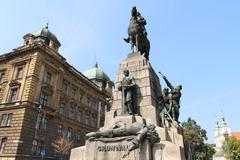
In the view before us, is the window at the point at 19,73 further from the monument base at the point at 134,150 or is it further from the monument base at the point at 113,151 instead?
the monument base at the point at 113,151

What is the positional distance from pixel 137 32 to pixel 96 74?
46.9 m

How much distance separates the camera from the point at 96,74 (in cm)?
5972

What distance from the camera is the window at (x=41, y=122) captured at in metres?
32.7

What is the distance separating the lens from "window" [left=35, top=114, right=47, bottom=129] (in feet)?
107

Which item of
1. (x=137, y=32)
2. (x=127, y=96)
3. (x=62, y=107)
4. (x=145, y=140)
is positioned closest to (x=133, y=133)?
(x=145, y=140)

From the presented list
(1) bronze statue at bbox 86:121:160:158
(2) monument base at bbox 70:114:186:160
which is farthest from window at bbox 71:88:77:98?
(1) bronze statue at bbox 86:121:160:158

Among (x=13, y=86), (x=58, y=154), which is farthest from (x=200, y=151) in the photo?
(x=13, y=86)

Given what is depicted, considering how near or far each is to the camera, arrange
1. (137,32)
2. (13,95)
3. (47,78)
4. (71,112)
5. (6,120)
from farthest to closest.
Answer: (71,112) < (47,78) < (13,95) < (6,120) < (137,32)

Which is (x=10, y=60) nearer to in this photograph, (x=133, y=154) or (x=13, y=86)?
(x=13, y=86)

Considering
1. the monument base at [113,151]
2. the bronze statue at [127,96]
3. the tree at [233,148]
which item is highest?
the tree at [233,148]

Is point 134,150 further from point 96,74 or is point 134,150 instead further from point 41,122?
point 96,74

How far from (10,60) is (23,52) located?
10.9 ft

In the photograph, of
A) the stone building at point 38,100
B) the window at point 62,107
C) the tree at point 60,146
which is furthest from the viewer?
the window at point 62,107

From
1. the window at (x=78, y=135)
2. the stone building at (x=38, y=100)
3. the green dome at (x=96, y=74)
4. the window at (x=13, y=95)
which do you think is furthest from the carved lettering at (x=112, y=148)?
the green dome at (x=96, y=74)
